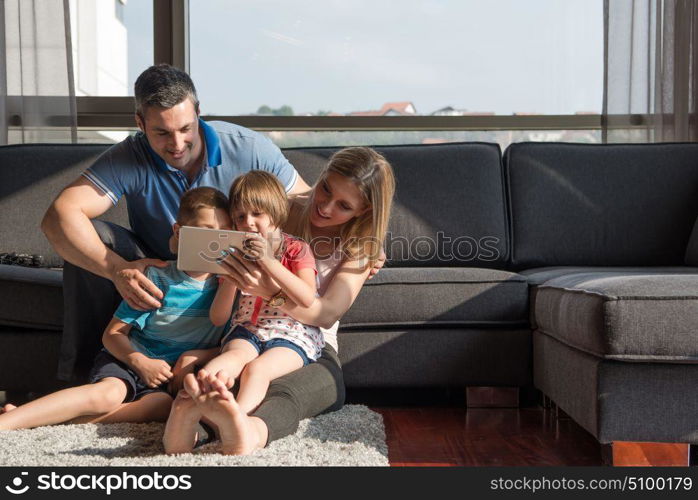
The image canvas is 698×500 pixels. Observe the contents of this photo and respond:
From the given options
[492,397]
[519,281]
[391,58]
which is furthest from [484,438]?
[391,58]

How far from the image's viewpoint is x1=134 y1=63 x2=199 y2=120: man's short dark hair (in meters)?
1.92

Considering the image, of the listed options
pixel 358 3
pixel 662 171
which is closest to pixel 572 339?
pixel 662 171

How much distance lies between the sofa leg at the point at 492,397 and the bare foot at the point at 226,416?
103 centimetres

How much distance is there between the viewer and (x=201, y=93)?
3861mm

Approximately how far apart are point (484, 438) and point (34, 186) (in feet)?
6.05

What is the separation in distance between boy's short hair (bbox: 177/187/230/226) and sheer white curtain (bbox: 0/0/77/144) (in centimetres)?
193

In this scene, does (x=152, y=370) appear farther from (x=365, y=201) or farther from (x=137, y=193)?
(x=365, y=201)

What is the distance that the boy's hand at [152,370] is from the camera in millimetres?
1848

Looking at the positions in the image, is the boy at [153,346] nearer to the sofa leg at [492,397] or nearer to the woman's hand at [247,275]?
the woman's hand at [247,275]

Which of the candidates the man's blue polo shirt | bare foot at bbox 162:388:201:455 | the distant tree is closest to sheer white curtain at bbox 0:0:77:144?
the distant tree

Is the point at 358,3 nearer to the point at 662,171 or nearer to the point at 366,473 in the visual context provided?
the point at 662,171

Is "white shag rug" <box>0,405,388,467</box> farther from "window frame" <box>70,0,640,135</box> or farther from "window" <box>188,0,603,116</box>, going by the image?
"window" <box>188,0,603,116</box>

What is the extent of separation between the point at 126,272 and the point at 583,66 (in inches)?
106

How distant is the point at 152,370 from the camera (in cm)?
185
